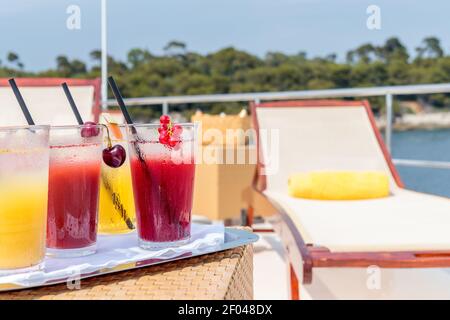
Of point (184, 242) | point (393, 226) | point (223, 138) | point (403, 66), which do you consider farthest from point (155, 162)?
point (403, 66)

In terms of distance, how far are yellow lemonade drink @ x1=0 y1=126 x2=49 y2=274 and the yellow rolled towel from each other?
1.86 metres

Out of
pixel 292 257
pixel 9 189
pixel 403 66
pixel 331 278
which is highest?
pixel 403 66

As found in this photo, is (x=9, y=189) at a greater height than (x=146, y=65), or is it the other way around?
(x=146, y=65)

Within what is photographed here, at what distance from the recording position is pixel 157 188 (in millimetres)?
602

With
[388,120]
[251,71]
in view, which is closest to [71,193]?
[388,120]

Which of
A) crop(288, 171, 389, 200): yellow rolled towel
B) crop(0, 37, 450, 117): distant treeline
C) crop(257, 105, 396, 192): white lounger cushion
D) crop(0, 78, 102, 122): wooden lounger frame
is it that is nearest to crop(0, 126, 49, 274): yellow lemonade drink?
crop(0, 78, 102, 122): wooden lounger frame

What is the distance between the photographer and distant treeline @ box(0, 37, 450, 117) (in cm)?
1348

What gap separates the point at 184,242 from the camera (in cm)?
61

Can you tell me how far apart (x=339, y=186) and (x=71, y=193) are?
73.2 inches

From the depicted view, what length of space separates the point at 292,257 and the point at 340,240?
0.18 meters

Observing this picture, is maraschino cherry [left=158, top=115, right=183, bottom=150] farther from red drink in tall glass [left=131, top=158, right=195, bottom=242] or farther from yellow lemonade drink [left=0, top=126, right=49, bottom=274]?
yellow lemonade drink [left=0, top=126, right=49, bottom=274]

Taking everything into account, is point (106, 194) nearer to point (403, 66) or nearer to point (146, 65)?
point (403, 66)

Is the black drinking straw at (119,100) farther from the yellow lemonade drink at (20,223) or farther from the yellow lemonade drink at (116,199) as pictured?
the yellow lemonade drink at (20,223)

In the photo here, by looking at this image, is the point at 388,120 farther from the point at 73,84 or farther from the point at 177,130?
the point at 177,130
